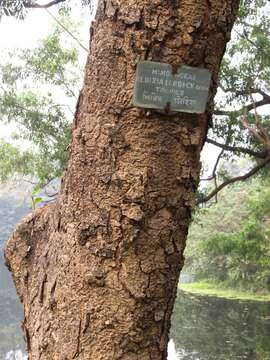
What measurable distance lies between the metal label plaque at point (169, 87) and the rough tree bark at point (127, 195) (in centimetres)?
1

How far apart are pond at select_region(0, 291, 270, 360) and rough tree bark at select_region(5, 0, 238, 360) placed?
6.25 meters

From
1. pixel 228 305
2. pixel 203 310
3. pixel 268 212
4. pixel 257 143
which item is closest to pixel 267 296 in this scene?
pixel 228 305

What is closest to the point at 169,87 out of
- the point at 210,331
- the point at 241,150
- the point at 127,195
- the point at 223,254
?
the point at 127,195

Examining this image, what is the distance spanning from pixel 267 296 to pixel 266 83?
8.26 m

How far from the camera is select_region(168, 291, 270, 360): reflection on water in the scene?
7.24 meters

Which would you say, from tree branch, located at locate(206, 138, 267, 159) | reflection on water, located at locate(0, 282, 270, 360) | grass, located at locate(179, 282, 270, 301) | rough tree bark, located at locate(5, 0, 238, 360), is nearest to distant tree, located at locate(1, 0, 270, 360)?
rough tree bark, located at locate(5, 0, 238, 360)

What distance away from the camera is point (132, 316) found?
0.82 m

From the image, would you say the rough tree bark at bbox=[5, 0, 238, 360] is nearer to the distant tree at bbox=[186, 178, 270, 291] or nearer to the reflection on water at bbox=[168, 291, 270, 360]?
the reflection on water at bbox=[168, 291, 270, 360]

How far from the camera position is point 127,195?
0.83 m

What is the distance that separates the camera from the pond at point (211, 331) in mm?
7242

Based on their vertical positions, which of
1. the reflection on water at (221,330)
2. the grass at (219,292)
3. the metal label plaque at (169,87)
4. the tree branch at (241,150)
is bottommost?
the grass at (219,292)

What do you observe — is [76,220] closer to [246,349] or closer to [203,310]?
[246,349]

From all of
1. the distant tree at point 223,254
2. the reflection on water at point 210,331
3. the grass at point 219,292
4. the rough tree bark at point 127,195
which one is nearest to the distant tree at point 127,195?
the rough tree bark at point 127,195

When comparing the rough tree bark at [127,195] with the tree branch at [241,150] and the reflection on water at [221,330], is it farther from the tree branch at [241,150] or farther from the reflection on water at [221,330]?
the reflection on water at [221,330]
